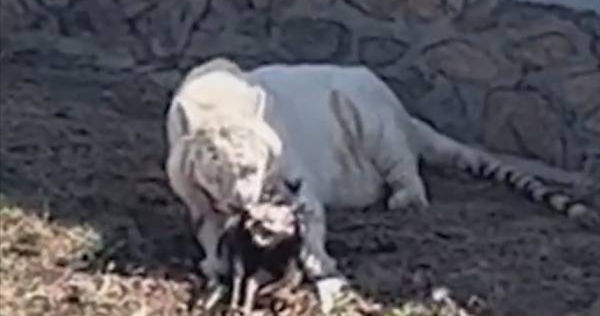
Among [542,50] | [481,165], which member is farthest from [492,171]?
[542,50]

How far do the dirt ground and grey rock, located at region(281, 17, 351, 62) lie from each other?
62 cm

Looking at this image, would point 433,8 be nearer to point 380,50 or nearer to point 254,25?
point 380,50

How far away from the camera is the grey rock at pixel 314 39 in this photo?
7.46 meters

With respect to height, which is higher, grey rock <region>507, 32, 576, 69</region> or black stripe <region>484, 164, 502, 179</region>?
grey rock <region>507, 32, 576, 69</region>

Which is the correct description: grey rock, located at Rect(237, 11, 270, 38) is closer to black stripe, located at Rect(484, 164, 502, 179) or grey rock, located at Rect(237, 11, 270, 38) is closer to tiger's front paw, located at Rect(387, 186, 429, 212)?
black stripe, located at Rect(484, 164, 502, 179)

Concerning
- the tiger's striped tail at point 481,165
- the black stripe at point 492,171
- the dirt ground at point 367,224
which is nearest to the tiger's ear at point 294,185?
the dirt ground at point 367,224

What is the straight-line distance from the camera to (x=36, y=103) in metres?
7.36

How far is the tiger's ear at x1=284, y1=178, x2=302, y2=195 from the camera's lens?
18.2ft

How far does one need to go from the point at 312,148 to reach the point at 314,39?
1.55m

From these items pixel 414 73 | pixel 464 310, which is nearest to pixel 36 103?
pixel 414 73

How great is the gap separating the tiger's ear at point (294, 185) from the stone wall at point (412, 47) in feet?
4.93

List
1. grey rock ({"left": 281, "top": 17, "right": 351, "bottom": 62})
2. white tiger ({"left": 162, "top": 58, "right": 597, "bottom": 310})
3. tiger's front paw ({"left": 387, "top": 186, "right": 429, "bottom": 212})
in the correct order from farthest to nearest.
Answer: grey rock ({"left": 281, "top": 17, "right": 351, "bottom": 62}) < tiger's front paw ({"left": 387, "top": 186, "right": 429, "bottom": 212}) < white tiger ({"left": 162, "top": 58, "right": 597, "bottom": 310})

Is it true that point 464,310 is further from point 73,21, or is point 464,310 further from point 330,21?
point 73,21

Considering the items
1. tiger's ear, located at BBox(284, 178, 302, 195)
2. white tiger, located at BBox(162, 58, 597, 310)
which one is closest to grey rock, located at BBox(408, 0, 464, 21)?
white tiger, located at BBox(162, 58, 597, 310)
